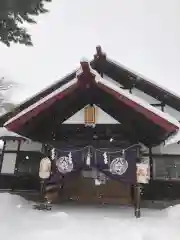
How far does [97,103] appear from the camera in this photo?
10.5 meters

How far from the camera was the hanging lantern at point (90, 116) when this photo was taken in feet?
33.4

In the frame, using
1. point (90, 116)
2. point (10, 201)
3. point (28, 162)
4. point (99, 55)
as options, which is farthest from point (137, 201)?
point (99, 55)

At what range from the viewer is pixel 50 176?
999 cm

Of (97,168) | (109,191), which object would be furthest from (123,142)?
(109,191)

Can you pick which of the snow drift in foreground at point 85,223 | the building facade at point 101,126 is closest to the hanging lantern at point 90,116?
the building facade at point 101,126

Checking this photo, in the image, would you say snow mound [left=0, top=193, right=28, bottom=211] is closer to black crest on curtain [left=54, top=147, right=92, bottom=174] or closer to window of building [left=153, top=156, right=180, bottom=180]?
black crest on curtain [left=54, top=147, right=92, bottom=174]

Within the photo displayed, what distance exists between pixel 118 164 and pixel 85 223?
228 cm

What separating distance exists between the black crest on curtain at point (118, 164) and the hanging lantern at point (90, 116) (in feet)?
3.22

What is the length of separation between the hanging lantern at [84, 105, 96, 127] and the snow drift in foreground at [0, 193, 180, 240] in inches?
113

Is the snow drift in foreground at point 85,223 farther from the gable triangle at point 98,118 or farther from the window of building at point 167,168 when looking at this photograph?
the gable triangle at point 98,118

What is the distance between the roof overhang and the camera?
9023 mm

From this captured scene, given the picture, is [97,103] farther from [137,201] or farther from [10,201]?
[10,201]

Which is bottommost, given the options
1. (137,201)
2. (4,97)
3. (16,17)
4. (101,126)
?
(137,201)

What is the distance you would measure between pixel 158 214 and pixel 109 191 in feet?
6.32
